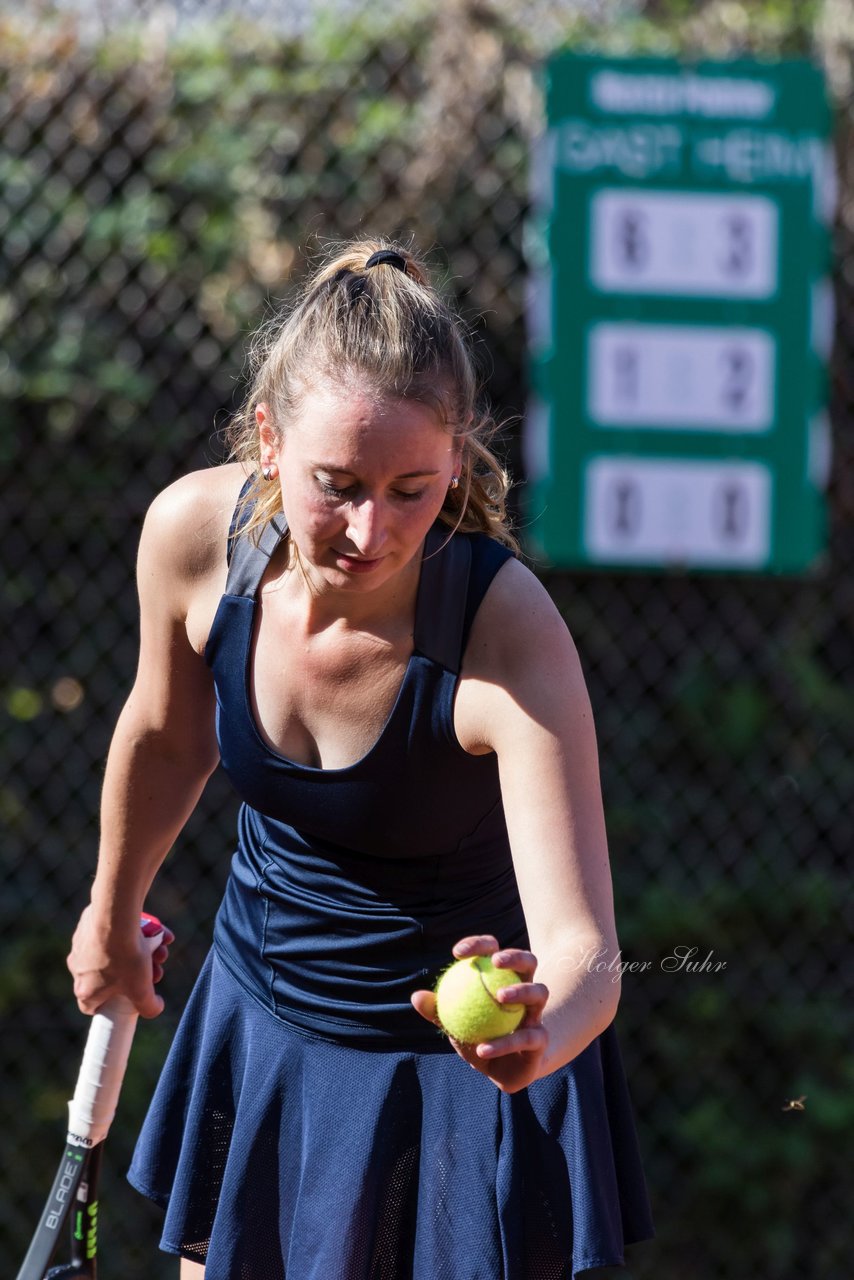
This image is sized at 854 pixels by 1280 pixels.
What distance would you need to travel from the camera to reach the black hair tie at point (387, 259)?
1655 mm

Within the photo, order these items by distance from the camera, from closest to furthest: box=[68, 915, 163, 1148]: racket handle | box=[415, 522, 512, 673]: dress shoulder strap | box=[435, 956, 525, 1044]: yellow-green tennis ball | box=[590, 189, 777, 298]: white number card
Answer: box=[435, 956, 525, 1044]: yellow-green tennis ball, box=[415, 522, 512, 673]: dress shoulder strap, box=[68, 915, 163, 1148]: racket handle, box=[590, 189, 777, 298]: white number card

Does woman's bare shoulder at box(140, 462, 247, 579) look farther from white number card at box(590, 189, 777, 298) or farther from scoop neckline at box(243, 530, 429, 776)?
white number card at box(590, 189, 777, 298)

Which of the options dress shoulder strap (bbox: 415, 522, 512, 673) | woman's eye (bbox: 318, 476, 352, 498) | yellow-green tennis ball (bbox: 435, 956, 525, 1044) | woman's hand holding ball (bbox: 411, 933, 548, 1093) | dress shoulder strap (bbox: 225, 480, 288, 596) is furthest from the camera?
dress shoulder strap (bbox: 225, 480, 288, 596)

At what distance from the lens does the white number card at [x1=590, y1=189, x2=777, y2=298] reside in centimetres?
330

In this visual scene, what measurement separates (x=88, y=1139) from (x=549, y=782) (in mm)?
968

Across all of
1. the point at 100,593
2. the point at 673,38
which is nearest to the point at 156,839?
the point at 100,593

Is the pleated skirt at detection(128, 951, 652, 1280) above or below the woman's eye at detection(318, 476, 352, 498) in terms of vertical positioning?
below

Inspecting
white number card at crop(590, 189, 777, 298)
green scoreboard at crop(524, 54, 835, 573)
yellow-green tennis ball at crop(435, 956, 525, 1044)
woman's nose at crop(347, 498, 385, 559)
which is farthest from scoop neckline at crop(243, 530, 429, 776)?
white number card at crop(590, 189, 777, 298)

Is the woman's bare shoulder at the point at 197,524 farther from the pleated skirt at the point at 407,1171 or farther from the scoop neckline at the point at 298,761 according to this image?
the pleated skirt at the point at 407,1171

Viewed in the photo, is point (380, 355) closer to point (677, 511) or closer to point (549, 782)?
point (549, 782)

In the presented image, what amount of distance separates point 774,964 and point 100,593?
68.6 inches

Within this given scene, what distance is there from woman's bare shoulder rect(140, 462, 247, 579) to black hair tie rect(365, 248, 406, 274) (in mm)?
295

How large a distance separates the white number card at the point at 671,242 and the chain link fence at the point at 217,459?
262mm

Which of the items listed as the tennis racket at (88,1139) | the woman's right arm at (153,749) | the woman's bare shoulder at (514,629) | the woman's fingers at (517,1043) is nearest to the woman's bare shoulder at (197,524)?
the woman's right arm at (153,749)
